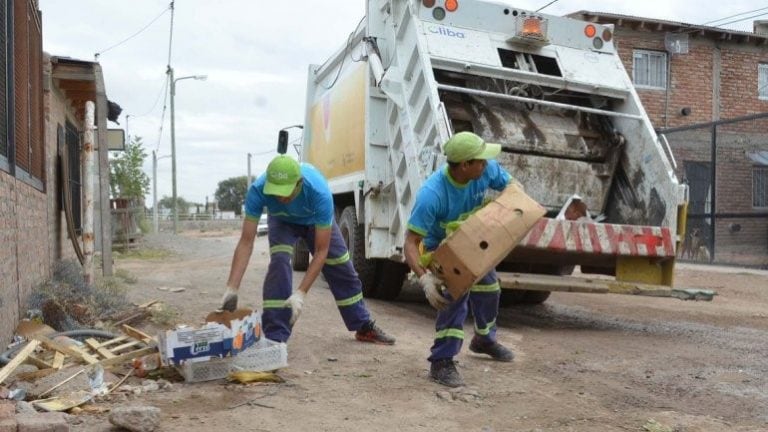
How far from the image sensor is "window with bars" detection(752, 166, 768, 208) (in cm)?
1222

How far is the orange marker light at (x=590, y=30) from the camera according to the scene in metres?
7.50

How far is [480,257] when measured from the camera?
3.83 m

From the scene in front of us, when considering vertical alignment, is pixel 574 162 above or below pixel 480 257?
above

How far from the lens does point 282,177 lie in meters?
4.42

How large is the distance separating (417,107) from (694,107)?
13505mm

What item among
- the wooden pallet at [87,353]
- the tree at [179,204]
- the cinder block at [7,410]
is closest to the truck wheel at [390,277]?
the wooden pallet at [87,353]

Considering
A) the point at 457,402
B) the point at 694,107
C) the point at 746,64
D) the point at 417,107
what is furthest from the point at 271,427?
the point at 746,64

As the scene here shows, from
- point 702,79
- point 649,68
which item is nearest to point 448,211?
point 649,68

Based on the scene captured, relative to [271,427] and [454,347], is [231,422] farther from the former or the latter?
[454,347]

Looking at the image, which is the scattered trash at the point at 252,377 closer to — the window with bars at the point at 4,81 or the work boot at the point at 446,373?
the work boot at the point at 446,373

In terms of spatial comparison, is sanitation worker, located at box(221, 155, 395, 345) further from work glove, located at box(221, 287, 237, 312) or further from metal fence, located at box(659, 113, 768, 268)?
metal fence, located at box(659, 113, 768, 268)

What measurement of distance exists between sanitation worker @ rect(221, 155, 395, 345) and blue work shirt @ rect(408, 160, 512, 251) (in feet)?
2.30

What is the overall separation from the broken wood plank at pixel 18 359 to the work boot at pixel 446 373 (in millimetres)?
2177

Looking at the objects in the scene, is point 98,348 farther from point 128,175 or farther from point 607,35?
point 128,175
